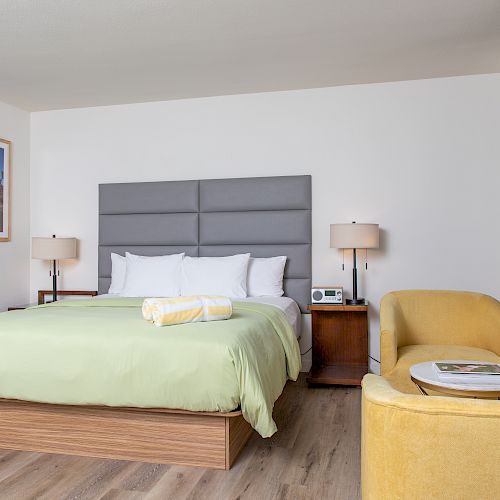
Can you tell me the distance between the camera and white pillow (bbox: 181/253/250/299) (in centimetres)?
424

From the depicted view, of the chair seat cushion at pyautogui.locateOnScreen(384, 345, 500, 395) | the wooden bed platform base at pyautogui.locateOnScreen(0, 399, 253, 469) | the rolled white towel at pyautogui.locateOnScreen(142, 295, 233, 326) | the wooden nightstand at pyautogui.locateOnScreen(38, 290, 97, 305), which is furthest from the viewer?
the wooden nightstand at pyautogui.locateOnScreen(38, 290, 97, 305)

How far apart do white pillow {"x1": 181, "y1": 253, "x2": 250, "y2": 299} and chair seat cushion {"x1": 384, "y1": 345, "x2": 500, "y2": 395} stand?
143cm

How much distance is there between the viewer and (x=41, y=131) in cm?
530

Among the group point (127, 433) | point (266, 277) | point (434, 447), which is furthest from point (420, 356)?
point (434, 447)

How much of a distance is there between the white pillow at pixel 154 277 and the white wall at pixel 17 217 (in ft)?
4.23

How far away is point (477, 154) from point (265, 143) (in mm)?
1782

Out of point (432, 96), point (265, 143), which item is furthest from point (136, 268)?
point (432, 96)

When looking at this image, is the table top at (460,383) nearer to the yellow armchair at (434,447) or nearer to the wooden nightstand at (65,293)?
the yellow armchair at (434,447)

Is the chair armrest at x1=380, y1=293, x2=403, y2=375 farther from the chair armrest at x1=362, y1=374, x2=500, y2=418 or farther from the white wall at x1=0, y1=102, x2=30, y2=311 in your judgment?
the white wall at x1=0, y1=102, x2=30, y2=311

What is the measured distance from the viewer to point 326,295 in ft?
13.9

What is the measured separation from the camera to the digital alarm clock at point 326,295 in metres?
4.22

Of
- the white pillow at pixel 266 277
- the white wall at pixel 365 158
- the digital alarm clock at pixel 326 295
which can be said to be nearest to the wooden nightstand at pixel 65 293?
the white wall at pixel 365 158

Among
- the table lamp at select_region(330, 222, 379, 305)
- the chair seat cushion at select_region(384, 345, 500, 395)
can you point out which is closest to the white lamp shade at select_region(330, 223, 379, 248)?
the table lamp at select_region(330, 222, 379, 305)

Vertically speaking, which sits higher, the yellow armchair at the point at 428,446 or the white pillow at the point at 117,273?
the white pillow at the point at 117,273
